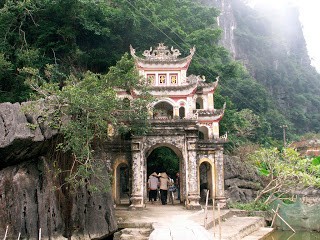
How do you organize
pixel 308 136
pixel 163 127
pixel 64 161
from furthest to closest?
1. pixel 308 136
2. pixel 163 127
3. pixel 64 161

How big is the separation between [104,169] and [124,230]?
2.17m

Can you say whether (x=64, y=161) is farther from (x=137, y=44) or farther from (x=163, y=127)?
(x=137, y=44)

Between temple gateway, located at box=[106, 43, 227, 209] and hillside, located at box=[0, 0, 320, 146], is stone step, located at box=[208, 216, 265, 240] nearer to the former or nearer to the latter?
temple gateway, located at box=[106, 43, 227, 209]

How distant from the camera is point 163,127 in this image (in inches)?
612

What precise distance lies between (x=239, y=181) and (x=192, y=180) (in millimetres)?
7176

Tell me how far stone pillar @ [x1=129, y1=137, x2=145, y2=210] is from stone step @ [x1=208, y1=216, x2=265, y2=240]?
363 centimetres

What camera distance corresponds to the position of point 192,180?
15.2m

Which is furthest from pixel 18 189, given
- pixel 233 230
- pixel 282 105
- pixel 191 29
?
pixel 282 105

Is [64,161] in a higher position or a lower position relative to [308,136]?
lower

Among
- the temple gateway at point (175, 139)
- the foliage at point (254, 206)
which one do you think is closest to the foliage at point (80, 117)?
the temple gateway at point (175, 139)

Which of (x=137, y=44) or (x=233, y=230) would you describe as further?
(x=137, y=44)

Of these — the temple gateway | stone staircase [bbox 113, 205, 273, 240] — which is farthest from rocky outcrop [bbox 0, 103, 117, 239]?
the temple gateway

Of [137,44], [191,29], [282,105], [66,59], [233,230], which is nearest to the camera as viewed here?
[233,230]

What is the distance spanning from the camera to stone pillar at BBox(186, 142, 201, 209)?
591 inches
